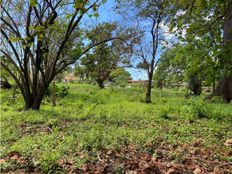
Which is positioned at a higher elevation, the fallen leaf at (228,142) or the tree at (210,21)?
the tree at (210,21)

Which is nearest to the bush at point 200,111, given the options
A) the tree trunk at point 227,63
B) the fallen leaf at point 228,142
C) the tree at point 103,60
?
the tree trunk at point 227,63

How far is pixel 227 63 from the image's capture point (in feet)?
21.4

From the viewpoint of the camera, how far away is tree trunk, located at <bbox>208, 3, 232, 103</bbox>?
628 cm

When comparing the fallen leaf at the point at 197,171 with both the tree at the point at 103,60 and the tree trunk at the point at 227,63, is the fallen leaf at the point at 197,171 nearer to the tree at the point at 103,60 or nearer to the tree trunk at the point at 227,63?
the tree trunk at the point at 227,63

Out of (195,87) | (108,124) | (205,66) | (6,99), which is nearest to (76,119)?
(108,124)

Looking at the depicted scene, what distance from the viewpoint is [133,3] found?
42.5 feet

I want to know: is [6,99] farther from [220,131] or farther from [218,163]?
[218,163]

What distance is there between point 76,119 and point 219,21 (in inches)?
153

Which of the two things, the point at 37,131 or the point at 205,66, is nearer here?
the point at 37,131

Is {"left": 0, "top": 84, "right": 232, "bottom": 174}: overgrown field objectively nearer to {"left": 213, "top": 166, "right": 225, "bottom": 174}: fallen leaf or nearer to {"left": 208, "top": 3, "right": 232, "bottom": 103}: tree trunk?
{"left": 213, "top": 166, "right": 225, "bottom": 174}: fallen leaf

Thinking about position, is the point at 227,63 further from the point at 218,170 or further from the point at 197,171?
the point at 197,171

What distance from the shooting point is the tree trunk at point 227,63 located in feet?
20.6

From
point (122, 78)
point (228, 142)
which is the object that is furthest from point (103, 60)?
point (228, 142)

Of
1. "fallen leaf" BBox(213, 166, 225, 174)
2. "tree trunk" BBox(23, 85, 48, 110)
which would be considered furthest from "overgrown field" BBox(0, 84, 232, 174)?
"tree trunk" BBox(23, 85, 48, 110)
